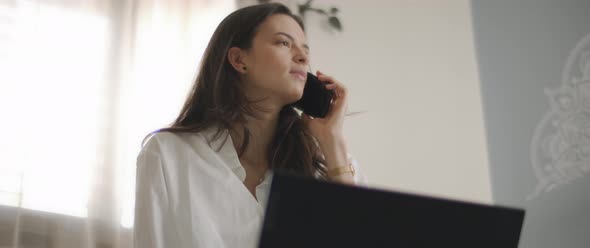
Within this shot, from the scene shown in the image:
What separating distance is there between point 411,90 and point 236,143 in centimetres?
100

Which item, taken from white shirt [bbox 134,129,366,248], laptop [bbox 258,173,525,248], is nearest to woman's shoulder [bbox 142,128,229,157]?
white shirt [bbox 134,129,366,248]

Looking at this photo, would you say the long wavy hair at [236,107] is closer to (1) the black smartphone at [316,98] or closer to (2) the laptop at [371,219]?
(1) the black smartphone at [316,98]

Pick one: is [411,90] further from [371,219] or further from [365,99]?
[371,219]

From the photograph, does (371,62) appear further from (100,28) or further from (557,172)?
(100,28)

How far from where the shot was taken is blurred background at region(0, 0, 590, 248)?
5.18 feet

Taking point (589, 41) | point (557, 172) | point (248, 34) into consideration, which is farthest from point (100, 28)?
point (589, 41)

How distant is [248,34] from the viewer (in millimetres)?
1406

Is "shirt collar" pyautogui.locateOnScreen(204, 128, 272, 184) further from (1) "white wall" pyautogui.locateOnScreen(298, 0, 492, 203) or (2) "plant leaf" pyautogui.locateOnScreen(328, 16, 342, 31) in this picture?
(2) "plant leaf" pyautogui.locateOnScreen(328, 16, 342, 31)

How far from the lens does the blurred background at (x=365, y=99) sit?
1580 mm

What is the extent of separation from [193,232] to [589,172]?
1537 mm

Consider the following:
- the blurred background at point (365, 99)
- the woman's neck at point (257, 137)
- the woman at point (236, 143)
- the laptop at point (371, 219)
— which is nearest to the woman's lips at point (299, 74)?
the woman at point (236, 143)

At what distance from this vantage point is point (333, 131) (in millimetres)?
1430

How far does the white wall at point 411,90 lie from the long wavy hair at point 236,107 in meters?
0.61

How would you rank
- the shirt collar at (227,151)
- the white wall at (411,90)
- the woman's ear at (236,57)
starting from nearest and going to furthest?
the shirt collar at (227,151) < the woman's ear at (236,57) < the white wall at (411,90)
